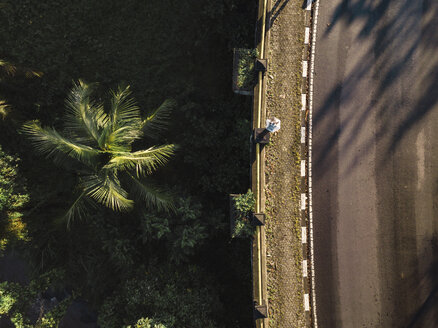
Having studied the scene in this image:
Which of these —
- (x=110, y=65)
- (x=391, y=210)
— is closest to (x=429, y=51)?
(x=391, y=210)

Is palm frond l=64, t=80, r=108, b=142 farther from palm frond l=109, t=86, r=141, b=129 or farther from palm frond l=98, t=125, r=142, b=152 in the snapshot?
palm frond l=109, t=86, r=141, b=129

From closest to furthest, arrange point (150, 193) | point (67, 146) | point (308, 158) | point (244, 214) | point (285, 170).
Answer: point (67, 146), point (150, 193), point (244, 214), point (285, 170), point (308, 158)

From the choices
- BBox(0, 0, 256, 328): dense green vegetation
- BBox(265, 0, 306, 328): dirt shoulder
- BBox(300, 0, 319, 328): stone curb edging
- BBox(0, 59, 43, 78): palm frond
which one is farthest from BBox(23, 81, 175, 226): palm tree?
BBox(300, 0, 319, 328): stone curb edging

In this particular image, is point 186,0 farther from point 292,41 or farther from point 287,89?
point 287,89

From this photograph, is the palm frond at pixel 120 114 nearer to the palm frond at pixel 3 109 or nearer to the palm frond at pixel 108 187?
the palm frond at pixel 108 187

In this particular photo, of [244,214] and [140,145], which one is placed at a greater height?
[140,145]

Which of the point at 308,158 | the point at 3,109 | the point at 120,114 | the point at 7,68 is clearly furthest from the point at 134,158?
the point at 7,68

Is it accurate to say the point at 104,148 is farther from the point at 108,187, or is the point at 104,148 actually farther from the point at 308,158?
the point at 308,158
